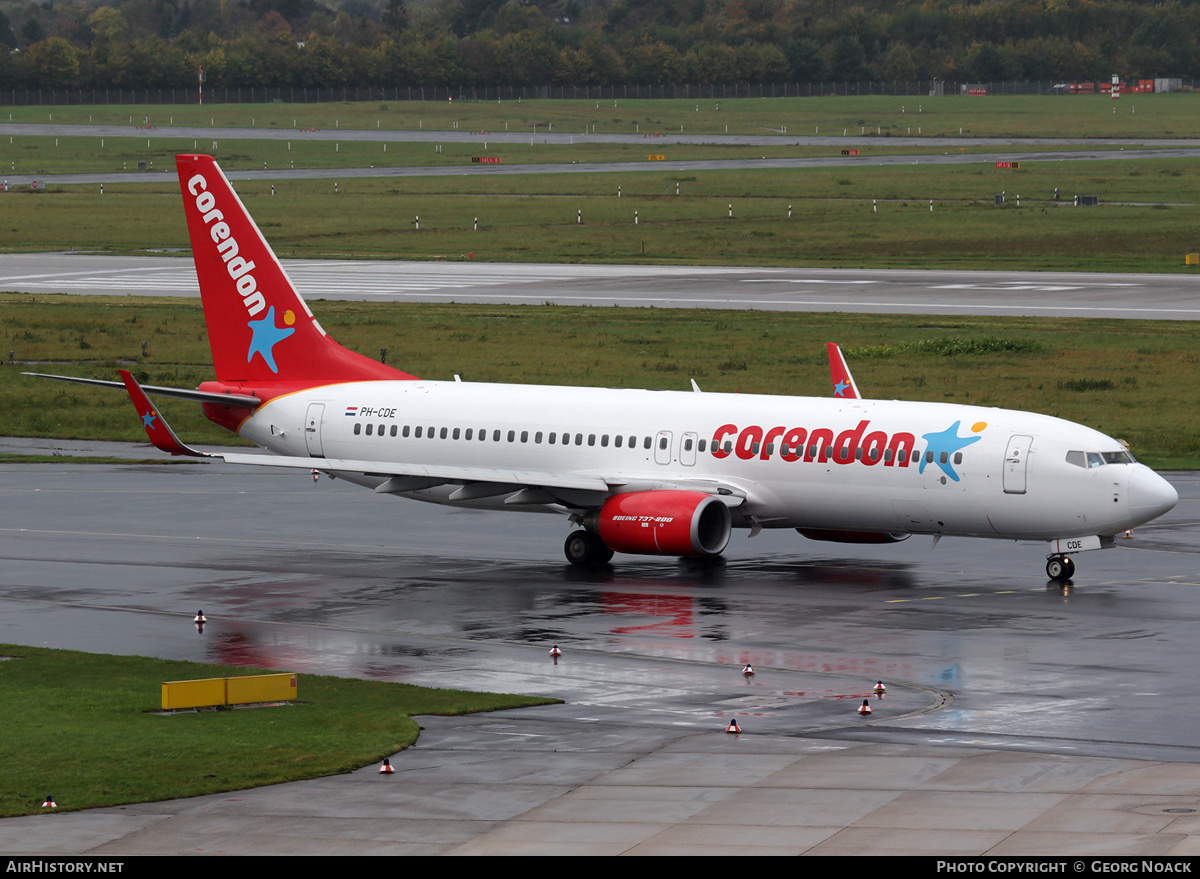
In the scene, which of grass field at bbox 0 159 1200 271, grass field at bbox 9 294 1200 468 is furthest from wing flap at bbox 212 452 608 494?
grass field at bbox 0 159 1200 271

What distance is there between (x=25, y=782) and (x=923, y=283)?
8665 centimetres

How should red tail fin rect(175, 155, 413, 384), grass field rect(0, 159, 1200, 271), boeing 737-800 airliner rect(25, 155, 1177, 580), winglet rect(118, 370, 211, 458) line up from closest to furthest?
boeing 737-800 airliner rect(25, 155, 1177, 580)
winglet rect(118, 370, 211, 458)
red tail fin rect(175, 155, 413, 384)
grass field rect(0, 159, 1200, 271)

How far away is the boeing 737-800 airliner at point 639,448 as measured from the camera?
1636 inches

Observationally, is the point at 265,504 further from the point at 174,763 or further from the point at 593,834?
the point at 593,834

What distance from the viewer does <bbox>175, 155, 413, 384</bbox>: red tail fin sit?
50.9 m

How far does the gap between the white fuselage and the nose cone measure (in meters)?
0.04

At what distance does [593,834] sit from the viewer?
2173 cm

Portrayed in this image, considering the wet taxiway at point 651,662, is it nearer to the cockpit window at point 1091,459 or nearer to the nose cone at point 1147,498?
the nose cone at point 1147,498

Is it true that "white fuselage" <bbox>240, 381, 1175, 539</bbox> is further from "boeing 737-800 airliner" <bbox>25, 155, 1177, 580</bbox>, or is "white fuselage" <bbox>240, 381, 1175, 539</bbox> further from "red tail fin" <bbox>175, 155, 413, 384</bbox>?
"red tail fin" <bbox>175, 155, 413, 384</bbox>

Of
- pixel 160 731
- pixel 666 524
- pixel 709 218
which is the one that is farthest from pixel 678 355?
pixel 709 218

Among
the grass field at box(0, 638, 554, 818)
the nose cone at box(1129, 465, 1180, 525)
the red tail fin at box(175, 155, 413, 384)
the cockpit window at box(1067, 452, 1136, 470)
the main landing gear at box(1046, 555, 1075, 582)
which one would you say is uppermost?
the red tail fin at box(175, 155, 413, 384)

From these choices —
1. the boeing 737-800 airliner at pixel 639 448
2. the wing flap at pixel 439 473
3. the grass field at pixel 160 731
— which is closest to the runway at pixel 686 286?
the boeing 737-800 airliner at pixel 639 448

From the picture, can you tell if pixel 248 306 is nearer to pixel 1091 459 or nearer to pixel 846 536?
pixel 846 536

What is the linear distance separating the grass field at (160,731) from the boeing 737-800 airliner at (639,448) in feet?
34.3
